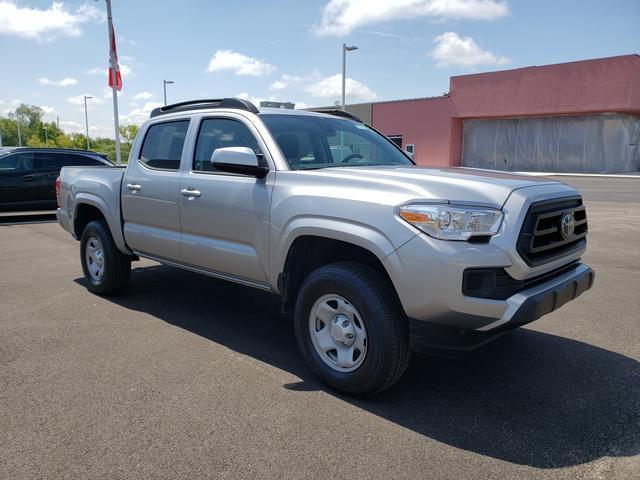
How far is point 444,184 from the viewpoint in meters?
3.13

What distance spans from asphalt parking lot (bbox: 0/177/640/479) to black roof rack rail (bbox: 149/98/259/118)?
1984 mm

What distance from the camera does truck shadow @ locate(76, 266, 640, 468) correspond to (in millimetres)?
2895

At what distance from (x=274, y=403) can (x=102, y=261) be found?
11.0 feet

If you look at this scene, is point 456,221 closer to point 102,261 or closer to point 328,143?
point 328,143

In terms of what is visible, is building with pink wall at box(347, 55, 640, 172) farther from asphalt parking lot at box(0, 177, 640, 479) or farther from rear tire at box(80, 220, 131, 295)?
rear tire at box(80, 220, 131, 295)

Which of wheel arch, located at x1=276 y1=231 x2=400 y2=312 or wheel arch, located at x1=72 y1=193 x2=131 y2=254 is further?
wheel arch, located at x1=72 y1=193 x2=131 y2=254

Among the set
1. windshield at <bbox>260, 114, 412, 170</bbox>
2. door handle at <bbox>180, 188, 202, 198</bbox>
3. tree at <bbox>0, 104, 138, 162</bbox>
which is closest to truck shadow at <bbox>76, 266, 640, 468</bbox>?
door handle at <bbox>180, 188, 202, 198</bbox>

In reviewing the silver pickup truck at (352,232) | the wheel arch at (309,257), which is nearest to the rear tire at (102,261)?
the silver pickup truck at (352,232)

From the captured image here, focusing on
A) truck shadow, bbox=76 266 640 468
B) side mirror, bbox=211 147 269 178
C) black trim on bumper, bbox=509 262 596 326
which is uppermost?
side mirror, bbox=211 147 269 178

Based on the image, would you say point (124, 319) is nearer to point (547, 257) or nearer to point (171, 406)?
point (171, 406)

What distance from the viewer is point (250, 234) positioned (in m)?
3.97

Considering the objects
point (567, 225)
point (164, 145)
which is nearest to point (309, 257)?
point (567, 225)

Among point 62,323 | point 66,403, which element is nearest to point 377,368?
point 66,403

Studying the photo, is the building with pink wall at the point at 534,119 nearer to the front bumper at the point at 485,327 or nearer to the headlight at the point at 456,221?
the front bumper at the point at 485,327
